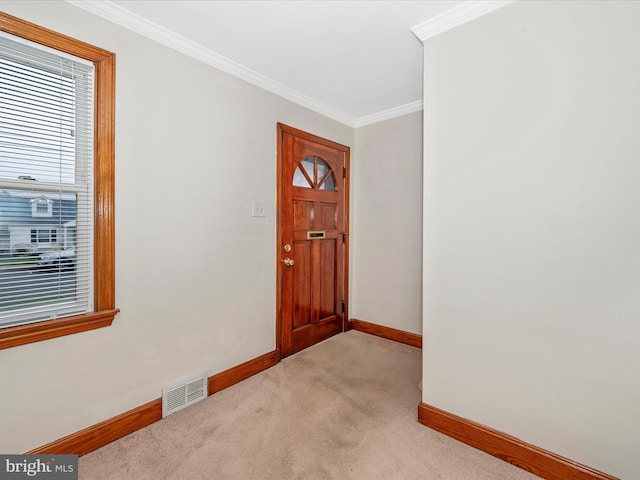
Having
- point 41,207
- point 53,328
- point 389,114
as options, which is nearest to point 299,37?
point 389,114

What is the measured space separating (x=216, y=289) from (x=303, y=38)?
1.87 metres

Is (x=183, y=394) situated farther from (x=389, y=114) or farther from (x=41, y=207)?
(x=389, y=114)

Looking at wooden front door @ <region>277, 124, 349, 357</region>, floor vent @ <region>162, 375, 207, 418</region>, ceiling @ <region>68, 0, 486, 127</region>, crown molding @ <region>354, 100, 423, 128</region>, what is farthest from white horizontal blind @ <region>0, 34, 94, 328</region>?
crown molding @ <region>354, 100, 423, 128</region>

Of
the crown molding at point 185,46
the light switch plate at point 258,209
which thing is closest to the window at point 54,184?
the crown molding at point 185,46

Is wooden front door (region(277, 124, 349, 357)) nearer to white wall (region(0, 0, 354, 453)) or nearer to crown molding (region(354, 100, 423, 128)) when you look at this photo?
white wall (region(0, 0, 354, 453))

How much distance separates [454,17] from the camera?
1720 mm

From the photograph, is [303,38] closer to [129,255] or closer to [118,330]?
[129,255]

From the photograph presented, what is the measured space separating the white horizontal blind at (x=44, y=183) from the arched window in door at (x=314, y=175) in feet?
5.39

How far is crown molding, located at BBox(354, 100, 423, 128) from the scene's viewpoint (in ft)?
9.89

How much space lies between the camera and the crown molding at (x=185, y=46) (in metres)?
1.65

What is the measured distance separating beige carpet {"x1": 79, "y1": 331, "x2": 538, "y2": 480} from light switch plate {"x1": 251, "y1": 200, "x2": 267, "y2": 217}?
4.41 feet

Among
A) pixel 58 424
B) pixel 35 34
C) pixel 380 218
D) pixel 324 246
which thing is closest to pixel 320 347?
pixel 324 246

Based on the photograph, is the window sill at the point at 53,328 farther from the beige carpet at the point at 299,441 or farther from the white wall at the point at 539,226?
the white wall at the point at 539,226

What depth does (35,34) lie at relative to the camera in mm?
1454
